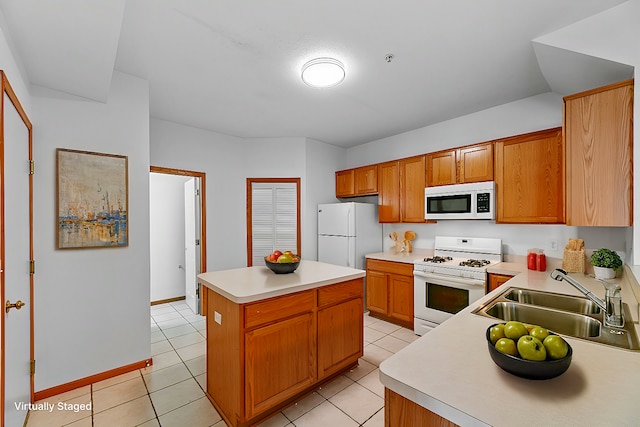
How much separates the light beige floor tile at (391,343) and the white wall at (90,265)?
2332mm

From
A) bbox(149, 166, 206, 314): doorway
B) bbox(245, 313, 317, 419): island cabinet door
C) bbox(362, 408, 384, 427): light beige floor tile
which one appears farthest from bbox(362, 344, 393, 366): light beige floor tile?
bbox(149, 166, 206, 314): doorway

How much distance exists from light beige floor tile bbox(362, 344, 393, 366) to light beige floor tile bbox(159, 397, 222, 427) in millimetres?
1436

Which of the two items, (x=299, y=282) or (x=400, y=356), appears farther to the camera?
(x=299, y=282)

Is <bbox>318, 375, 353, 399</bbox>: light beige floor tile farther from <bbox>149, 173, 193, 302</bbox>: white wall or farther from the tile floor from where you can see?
<bbox>149, 173, 193, 302</bbox>: white wall

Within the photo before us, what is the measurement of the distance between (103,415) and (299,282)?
64.9 inches

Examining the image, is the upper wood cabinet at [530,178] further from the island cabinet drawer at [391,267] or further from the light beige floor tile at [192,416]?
the light beige floor tile at [192,416]

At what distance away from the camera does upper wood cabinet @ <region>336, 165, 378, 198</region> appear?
435 centimetres

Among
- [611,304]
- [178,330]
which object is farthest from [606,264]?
[178,330]

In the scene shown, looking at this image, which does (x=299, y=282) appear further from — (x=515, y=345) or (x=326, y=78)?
(x=326, y=78)

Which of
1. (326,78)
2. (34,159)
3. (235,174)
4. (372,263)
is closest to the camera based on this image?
(34,159)

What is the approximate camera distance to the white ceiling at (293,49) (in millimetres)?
1699

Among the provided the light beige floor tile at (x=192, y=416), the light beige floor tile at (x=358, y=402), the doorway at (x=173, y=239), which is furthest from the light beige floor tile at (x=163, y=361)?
the light beige floor tile at (x=358, y=402)

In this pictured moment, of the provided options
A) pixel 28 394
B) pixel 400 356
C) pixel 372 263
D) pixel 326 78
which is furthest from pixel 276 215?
pixel 400 356

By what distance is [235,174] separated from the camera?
4312 mm
